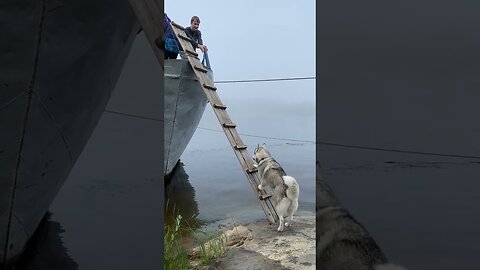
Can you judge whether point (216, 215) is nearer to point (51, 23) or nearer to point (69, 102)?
point (69, 102)

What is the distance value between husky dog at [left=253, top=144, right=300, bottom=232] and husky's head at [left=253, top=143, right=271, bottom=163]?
9 cm

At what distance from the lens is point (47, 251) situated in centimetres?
123

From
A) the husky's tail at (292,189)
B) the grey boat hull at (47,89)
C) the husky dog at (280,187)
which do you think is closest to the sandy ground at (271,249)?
the husky dog at (280,187)

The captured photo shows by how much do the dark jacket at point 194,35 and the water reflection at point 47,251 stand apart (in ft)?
6.46

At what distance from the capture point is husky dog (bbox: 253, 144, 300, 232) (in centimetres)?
260

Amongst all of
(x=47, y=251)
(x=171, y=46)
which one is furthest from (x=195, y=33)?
(x=47, y=251)

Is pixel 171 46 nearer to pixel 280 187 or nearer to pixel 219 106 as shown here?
pixel 219 106

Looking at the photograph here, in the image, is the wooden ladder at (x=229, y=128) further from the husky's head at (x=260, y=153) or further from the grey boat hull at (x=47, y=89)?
the grey boat hull at (x=47, y=89)

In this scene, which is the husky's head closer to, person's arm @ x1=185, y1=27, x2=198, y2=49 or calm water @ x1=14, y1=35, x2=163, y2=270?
person's arm @ x1=185, y1=27, x2=198, y2=49

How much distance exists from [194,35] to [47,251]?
83.7 inches

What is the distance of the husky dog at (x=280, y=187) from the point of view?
260cm

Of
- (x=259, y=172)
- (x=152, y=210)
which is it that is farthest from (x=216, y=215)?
(x=152, y=210)

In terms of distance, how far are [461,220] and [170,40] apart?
7.13 ft

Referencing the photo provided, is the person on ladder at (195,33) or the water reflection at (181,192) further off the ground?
the person on ladder at (195,33)
